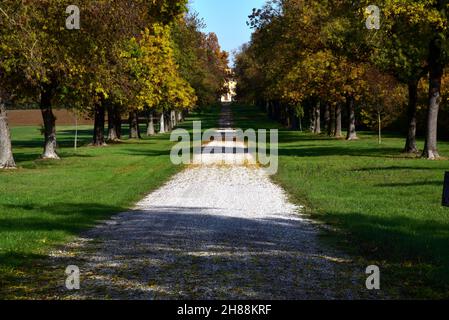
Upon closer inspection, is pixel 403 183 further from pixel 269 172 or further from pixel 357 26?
pixel 357 26

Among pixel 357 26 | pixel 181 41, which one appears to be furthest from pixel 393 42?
pixel 181 41

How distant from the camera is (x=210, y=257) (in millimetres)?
9375

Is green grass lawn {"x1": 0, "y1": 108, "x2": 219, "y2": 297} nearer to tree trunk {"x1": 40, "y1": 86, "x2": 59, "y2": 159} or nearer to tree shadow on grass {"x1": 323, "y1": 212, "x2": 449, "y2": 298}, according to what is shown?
tree trunk {"x1": 40, "y1": 86, "x2": 59, "y2": 159}

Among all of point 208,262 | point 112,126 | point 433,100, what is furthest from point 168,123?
point 208,262

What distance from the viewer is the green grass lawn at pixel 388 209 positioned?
8.61 meters

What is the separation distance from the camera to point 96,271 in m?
8.51

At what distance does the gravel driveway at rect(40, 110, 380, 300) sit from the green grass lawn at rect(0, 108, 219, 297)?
2.04ft

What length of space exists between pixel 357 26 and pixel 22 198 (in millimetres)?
20456

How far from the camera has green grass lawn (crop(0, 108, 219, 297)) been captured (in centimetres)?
1031

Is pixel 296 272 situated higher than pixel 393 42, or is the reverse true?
pixel 393 42

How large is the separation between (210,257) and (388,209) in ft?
21.6

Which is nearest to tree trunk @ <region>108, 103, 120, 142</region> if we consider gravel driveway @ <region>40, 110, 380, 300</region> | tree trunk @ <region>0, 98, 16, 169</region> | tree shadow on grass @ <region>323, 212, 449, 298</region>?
tree trunk @ <region>0, 98, 16, 169</region>

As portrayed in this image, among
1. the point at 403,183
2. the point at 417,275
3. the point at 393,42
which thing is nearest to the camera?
the point at 417,275
